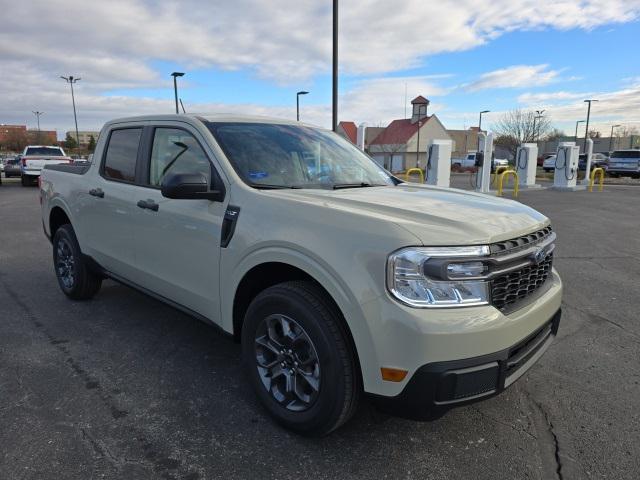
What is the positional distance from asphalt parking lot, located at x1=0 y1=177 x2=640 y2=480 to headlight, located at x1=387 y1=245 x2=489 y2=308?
0.94 metres

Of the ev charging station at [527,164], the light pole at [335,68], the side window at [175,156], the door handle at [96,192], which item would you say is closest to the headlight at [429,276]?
the side window at [175,156]

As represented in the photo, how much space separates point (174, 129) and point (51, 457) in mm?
2286

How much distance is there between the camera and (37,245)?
8.29 meters

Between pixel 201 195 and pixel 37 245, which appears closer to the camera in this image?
pixel 201 195

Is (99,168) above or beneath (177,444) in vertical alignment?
above

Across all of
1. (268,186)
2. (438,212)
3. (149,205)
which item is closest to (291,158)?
(268,186)

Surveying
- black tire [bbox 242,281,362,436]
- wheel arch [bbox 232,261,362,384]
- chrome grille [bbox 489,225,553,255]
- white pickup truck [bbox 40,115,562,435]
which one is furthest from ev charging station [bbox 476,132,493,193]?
black tire [bbox 242,281,362,436]

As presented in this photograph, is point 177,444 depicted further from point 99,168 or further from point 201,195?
point 99,168

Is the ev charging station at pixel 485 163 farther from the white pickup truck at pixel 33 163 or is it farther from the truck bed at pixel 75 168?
the white pickup truck at pixel 33 163

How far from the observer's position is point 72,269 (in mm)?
5070

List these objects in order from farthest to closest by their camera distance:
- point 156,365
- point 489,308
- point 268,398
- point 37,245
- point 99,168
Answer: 1. point 37,245
2. point 99,168
3. point 156,365
4. point 268,398
5. point 489,308

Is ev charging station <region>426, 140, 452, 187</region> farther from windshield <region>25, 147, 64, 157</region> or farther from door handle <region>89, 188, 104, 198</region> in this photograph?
windshield <region>25, 147, 64, 157</region>

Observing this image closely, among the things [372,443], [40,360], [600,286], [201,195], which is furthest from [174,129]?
[600,286]

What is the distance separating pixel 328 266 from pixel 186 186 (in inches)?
42.1
